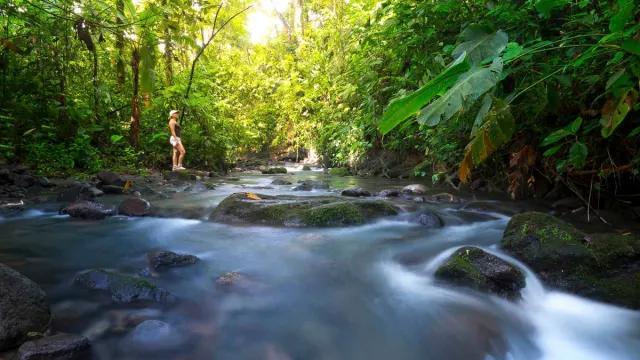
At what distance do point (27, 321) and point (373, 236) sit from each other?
330 cm

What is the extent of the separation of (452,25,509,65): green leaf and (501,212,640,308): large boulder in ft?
8.03

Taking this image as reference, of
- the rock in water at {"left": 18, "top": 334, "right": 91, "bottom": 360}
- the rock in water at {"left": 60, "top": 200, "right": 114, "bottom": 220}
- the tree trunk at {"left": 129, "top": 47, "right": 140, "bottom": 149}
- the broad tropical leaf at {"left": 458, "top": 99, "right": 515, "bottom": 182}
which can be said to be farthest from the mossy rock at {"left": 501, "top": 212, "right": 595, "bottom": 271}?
the tree trunk at {"left": 129, "top": 47, "right": 140, "bottom": 149}

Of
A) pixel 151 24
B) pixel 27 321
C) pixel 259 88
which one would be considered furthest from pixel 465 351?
pixel 259 88

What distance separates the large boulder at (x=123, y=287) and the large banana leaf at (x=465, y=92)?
248 cm

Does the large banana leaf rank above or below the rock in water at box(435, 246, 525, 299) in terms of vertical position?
above

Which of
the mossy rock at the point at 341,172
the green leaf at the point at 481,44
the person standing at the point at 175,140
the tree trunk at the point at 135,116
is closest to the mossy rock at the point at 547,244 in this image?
the green leaf at the point at 481,44

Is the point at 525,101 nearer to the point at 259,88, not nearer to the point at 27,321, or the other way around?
the point at 27,321

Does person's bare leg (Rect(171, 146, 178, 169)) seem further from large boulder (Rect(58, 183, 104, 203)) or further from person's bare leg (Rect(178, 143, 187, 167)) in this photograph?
large boulder (Rect(58, 183, 104, 203))

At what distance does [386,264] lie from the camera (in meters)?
3.88

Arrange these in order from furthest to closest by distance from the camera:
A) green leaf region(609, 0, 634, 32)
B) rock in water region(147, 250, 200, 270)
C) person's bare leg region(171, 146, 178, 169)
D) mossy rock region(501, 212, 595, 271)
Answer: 1. person's bare leg region(171, 146, 178, 169)
2. rock in water region(147, 250, 200, 270)
3. mossy rock region(501, 212, 595, 271)
4. green leaf region(609, 0, 634, 32)

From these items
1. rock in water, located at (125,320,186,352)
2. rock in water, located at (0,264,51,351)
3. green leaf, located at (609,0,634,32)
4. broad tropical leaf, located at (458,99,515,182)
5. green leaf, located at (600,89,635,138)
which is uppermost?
green leaf, located at (609,0,634,32)

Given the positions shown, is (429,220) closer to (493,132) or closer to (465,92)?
(493,132)

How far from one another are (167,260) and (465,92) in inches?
128

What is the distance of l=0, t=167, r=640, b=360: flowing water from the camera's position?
2.49m
